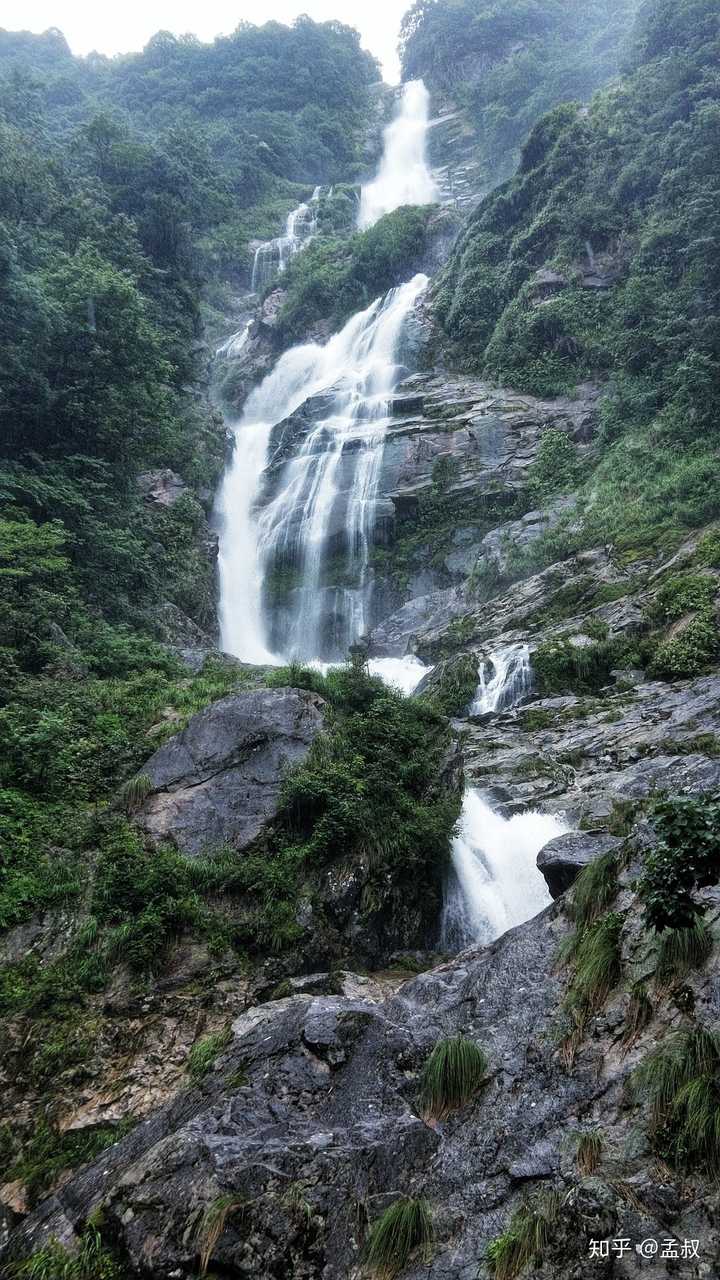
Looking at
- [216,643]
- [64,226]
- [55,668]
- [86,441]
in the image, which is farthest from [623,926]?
[64,226]

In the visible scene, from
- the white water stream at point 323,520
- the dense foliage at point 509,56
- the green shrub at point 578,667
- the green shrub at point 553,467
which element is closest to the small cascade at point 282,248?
the white water stream at point 323,520

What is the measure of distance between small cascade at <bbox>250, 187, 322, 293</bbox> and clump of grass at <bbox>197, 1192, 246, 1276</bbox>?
4828cm

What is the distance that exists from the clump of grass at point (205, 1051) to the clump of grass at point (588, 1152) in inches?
137

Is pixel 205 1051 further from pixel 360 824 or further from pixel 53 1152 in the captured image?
pixel 360 824

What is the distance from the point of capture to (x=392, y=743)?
10453mm

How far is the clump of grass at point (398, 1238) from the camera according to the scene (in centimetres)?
377

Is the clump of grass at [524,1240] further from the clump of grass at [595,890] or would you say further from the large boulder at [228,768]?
the large boulder at [228,768]

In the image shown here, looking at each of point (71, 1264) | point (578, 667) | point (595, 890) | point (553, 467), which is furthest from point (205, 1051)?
point (553, 467)

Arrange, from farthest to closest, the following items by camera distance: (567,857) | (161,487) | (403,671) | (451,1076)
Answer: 1. (161,487)
2. (403,671)
3. (567,857)
4. (451,1076)

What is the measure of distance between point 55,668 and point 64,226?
53.7 ft

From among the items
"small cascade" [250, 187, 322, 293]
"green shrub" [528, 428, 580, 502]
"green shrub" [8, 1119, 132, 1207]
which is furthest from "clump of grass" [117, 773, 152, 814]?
"small cascade" [250, 187, 322, 293]

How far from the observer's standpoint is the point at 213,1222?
4121mm

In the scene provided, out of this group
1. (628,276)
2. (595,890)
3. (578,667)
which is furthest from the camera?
(628,276)

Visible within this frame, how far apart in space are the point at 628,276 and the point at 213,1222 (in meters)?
30.1
